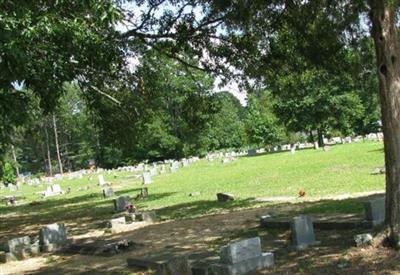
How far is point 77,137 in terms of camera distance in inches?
3907

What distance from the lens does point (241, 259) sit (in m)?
7.99

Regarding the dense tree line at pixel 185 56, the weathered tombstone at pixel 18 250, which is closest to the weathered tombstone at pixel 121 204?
the dense tree line at pixel 185 56

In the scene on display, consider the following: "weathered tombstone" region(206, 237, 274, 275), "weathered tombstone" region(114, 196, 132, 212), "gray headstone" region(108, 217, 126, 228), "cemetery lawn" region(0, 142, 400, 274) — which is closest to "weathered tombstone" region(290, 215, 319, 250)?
"cemetery lawn" region(0, 142, 400, 274)

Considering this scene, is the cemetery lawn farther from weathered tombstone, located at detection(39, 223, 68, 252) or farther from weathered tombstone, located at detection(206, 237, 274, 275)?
weathered tombstone, located at detection(39, 223, 68, 252)

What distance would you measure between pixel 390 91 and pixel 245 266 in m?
3.16

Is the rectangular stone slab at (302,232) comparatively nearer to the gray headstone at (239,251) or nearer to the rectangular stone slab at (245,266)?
the rectangular stone slab at (245,266)

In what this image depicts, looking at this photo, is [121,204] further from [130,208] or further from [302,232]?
[302,232]

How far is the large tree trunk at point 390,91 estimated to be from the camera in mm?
8094

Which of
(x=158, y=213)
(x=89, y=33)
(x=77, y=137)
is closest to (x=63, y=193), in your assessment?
(x=158, y=213)

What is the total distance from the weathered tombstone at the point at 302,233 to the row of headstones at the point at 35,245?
20.5 feet

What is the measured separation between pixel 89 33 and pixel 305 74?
26.0ft

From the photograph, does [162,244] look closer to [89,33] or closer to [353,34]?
[89,33]

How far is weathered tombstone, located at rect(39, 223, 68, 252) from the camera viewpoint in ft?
43.2

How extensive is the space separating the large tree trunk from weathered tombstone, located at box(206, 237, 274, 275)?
1.86 metres
